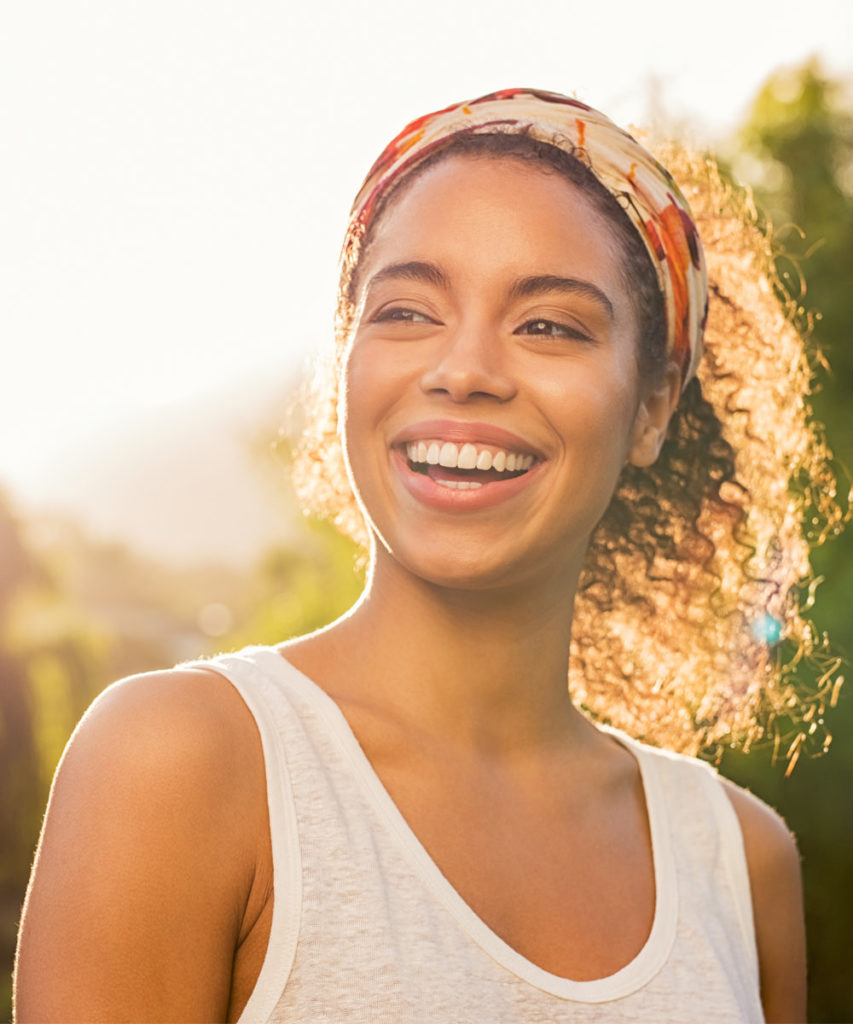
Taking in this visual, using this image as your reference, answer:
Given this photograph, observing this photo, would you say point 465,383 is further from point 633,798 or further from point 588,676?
point 588,676

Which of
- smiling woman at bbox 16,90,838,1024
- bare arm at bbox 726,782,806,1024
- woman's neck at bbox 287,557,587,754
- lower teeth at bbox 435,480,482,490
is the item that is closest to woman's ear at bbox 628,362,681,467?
smiling woman at bbox 16,90,838,1024

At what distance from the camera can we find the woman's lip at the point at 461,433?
2.10 meters

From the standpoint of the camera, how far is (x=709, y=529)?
3117mm

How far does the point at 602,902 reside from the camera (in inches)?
87.1

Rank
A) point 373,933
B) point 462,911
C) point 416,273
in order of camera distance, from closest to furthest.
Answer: point 373,933, point 462,911, point 416,273

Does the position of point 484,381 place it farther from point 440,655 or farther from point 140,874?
point 140,874

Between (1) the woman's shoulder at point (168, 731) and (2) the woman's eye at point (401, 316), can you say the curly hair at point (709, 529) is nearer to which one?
(2) the woman's eye at point (401, 316)

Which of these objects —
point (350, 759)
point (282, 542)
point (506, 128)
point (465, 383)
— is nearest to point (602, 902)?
point (350, 759)

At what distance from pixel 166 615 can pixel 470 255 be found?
605 inches

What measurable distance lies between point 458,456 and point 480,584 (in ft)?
0.71

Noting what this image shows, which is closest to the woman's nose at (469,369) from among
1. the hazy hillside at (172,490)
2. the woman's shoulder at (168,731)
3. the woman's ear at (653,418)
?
the woman's ear at (653,418)

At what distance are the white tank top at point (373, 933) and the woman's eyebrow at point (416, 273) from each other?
0.67 m

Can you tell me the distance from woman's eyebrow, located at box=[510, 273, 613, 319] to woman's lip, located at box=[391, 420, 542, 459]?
9.3 inches

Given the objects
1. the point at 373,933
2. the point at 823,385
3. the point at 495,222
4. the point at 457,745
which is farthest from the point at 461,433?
the point at 823,385
